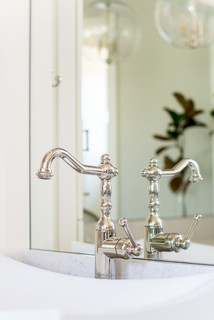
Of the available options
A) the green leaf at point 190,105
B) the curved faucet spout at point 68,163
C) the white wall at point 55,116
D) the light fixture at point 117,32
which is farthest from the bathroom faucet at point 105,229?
the light fixture at point 117,32

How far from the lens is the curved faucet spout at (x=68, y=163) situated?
837 millimetres

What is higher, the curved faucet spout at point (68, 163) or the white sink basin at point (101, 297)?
the curved faucet spout at point (68, 163)

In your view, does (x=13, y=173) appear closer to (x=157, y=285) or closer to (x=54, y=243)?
(x=54, y=243)

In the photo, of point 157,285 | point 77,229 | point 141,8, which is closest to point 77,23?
point 77,229

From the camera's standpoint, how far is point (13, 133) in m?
1.17

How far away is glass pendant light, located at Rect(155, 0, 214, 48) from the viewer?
5.24ft

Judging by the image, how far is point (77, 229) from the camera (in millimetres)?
1142

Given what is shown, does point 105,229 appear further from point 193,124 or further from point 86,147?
point 193,124

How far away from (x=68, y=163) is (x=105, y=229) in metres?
0.15

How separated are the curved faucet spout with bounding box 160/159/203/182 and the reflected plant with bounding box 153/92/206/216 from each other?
3 cm

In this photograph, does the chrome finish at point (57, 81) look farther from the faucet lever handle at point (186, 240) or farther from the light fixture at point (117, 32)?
the light fixture at point (117, 32)

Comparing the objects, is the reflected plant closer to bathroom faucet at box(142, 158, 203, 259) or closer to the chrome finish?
bathroom faucet at box(142, 158, 203, 259)

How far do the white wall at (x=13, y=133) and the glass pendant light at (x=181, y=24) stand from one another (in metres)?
0.64

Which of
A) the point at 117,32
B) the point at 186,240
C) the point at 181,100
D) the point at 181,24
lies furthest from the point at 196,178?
the point at 117,32
